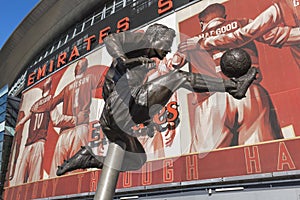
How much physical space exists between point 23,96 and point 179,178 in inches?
691

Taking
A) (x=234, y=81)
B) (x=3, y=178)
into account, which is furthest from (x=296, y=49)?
(x=3, y=178)

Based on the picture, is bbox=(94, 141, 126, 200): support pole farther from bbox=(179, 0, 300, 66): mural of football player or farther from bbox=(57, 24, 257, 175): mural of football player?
bbox=(179, 0, 300, 66): mural of football player

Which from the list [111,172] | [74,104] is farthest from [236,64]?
[74,104]

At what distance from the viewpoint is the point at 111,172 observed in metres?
1.95

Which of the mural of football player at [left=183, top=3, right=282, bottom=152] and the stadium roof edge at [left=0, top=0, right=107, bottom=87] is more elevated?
the stadium roof edge at [left=0, top=0, right=107, bottom=87]

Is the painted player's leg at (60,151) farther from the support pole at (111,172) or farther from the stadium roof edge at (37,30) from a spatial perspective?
the support pole at (111,172)

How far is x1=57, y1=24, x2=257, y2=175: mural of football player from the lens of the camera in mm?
1801

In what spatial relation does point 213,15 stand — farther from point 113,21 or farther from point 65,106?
point 65,106

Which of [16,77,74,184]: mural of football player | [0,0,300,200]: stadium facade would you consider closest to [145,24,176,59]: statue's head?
[0,0,300,200]: stadium facade

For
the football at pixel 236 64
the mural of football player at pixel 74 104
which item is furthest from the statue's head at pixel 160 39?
the mural of football player at pixel 74 104

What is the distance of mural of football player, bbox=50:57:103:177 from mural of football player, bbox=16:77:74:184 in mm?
681

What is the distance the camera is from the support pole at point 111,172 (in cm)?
190

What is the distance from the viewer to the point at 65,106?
17.2m

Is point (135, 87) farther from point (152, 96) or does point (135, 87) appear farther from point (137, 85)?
point (152, 96)
